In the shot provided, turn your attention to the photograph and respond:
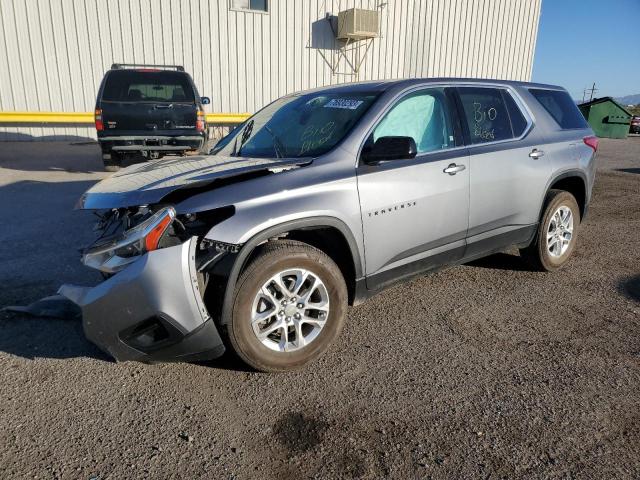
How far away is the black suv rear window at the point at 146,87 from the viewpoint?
9156 mm

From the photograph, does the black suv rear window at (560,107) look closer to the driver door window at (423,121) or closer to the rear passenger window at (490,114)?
the rear passenger window at (490,114)

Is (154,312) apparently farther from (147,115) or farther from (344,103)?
(147,115)

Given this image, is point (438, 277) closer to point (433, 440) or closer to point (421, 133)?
point (421, 133)

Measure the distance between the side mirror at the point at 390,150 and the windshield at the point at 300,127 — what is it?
0.24 metres

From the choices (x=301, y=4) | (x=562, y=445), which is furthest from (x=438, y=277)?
(x=301, y=4)

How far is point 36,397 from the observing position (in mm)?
2662

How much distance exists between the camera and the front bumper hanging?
2430 millimetres

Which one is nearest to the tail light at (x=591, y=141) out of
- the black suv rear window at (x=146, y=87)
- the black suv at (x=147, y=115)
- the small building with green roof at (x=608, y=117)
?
the black suv at (x=147, y=115)

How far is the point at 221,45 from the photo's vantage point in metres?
15.3

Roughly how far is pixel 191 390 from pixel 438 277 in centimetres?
259

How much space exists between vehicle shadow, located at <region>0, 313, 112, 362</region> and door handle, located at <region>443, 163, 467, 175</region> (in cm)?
266

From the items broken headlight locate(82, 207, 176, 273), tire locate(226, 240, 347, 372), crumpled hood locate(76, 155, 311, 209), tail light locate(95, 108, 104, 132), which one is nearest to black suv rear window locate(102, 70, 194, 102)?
tail light locate(95, 108, 104, 132)

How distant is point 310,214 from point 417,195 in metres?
0.90

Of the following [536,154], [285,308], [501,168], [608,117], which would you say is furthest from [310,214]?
[608,117]
